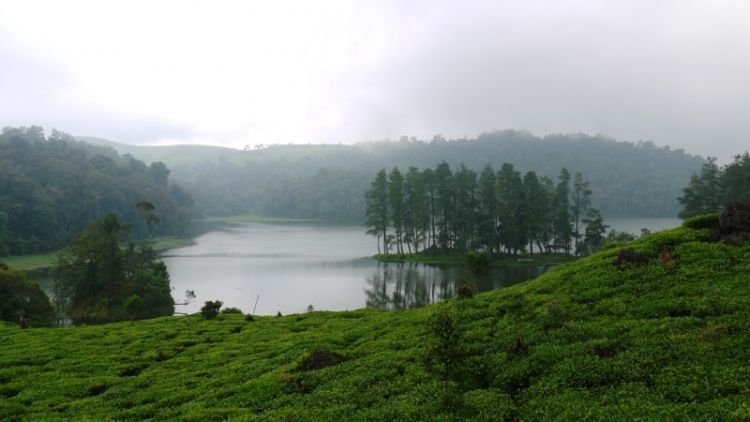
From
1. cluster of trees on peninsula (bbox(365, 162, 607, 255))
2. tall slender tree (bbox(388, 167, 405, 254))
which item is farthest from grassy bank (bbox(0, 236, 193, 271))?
cluster of trees on peninsula (bbox(365, 162, 607, 255))

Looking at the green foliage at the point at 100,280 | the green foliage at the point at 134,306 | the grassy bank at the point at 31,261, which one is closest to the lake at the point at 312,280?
the green foliage at the point at 100,280

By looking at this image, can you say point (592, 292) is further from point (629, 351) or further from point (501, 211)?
point (501, 211)

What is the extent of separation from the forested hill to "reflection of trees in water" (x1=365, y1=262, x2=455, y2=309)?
93.8 m

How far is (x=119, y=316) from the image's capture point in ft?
179

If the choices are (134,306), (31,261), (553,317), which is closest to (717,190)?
(553,317)

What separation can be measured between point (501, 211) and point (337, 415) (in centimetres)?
8682

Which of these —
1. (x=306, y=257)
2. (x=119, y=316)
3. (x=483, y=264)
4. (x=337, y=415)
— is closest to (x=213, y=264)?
(x=306, y=257)

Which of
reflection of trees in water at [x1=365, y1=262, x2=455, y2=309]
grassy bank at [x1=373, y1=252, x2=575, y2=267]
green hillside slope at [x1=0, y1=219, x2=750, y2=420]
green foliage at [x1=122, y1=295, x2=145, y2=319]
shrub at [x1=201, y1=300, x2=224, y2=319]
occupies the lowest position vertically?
reflection of trees in water at [x1=365, y1=262, x2=455, y2=309]

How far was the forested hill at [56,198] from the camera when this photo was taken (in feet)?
401

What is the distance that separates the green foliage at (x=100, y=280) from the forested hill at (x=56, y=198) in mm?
64596

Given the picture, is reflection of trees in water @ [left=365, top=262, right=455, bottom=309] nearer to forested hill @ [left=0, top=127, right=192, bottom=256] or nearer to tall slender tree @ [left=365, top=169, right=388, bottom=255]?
tall slender tree @ [left=365, top=169, right=388, bottom=255]

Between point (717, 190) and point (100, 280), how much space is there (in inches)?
3950

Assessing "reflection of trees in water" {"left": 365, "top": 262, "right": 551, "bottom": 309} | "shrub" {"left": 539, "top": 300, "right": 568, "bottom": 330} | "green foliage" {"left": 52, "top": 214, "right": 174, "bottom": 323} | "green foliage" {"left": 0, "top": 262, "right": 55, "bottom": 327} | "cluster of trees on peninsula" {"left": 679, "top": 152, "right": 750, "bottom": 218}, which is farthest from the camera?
"cluster of trees on peninsula" {"left": 679, "top": 152, "right": 750, "bottom": 218}

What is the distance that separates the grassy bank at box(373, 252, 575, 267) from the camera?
3457 inches
